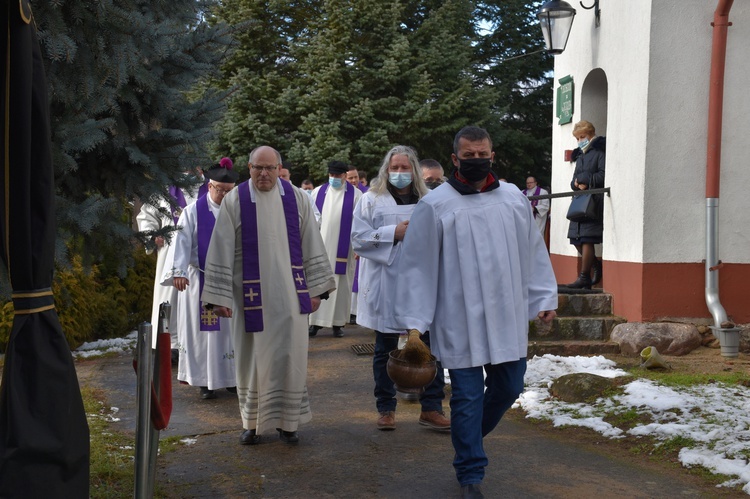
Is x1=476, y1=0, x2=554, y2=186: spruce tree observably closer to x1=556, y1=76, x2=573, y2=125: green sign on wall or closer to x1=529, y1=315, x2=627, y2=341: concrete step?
x1=556, y1=76, x2=573, y2=125: green sign on wall

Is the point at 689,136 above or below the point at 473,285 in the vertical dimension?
above

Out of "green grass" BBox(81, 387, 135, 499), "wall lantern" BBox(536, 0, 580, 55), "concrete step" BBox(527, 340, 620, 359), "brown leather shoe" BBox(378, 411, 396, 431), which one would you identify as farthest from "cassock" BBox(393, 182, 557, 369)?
"wall lantern" BBox(536, 0, 580, 55)

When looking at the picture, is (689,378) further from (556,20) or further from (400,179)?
(556,20)

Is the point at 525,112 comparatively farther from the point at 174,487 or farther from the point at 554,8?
the point at 174,487

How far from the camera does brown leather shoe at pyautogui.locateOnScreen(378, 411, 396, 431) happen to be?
671 centimetres

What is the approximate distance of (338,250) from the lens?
42.3 feet

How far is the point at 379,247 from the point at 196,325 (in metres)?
2.33

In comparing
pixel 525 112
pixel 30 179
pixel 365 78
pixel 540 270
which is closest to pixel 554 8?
pixel 540 270

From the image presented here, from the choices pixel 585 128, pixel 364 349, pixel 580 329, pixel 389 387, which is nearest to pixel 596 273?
pixel 580 329

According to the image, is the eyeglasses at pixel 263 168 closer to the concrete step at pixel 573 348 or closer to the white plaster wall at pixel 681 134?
the concrete step at pixel 573 348

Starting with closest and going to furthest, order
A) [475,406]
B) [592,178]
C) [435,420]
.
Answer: [475,406] → [435,420] → [592,178]

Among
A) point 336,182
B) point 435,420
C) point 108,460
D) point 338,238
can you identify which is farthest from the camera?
point 336,182

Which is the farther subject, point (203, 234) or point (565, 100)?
point (565, 100)

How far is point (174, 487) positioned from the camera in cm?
524
